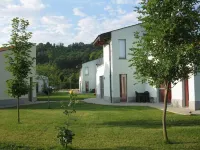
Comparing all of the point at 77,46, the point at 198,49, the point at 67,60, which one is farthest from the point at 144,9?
the point at 77,46

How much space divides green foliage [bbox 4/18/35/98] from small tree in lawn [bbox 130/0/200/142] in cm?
724

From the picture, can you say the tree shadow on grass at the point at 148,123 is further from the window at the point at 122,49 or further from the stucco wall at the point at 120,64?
the window at the point at 122,49

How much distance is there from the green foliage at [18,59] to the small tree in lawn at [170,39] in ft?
23.8

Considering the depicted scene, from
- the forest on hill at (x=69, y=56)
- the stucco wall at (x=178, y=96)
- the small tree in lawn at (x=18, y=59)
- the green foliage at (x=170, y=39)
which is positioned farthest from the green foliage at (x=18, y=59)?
the forest on hill at (x=69, y=56)

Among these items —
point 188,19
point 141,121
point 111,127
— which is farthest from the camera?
point 141,121

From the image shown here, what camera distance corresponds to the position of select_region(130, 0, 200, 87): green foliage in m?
8.79

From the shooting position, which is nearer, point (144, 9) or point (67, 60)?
point (144, 9)

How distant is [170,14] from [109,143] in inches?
181

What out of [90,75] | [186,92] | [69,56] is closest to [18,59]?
[186,92]

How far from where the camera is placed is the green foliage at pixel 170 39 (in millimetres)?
8789

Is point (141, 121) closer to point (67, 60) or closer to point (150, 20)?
point (150, 20)

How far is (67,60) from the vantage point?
8769cm

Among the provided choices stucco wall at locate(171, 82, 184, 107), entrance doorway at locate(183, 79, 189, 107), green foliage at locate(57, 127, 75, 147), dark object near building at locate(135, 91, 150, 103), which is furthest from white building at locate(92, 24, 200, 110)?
green foliage at locate(57, 127, 75, 147)

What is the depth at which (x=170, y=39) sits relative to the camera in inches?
358
